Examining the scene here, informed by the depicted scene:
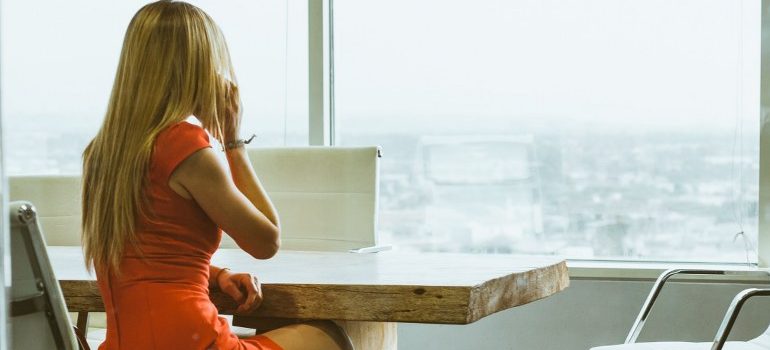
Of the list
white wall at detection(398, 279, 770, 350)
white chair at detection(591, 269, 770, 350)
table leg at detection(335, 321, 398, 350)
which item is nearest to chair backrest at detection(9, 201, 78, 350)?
table leg at detection(335, 321, 398, 350)

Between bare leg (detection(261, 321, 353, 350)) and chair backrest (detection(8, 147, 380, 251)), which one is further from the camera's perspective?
chair backrest (detection(8, 147, 380, 251))

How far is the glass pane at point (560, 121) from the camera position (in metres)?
3.44

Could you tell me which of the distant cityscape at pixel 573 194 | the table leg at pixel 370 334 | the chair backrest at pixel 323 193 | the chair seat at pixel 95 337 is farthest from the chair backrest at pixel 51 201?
the distant cityscape at pixel 573 194

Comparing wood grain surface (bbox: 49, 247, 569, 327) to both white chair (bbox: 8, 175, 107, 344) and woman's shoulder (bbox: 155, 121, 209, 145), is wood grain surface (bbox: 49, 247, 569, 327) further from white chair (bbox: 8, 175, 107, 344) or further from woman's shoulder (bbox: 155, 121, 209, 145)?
woman's shoulder (bbox: 155, 121, 209, 145)

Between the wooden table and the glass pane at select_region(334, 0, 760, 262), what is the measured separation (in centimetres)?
155

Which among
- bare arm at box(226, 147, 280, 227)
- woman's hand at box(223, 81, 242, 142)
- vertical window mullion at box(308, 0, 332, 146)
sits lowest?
bare arm at box(226, 147, 280, 227)

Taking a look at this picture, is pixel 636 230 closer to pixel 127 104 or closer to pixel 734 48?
pixel 734 48

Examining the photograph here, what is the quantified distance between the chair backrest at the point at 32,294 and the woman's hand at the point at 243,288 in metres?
0.38

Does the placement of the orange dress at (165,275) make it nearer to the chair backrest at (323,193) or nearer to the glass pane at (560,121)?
the chair backrest at (323,193)

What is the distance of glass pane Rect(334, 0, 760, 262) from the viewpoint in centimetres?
344

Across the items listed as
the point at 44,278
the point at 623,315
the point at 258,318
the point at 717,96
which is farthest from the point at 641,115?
the point at 44,278

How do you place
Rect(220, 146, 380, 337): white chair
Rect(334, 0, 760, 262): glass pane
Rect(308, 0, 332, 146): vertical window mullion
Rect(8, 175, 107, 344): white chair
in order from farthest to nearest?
Rect(308, 0, 332, 146): vertical window mullion
Rect(334, 0, 760, 262): glass pane
Rect(220, 146, 380, 337): white chair
Rect(8, 175, 107, 344): white chair

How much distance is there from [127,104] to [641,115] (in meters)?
2.46

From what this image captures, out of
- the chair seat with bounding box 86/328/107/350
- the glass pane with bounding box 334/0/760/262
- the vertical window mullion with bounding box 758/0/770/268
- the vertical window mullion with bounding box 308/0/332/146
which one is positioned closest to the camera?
the chair seat with bounding box 86/328/107/350
